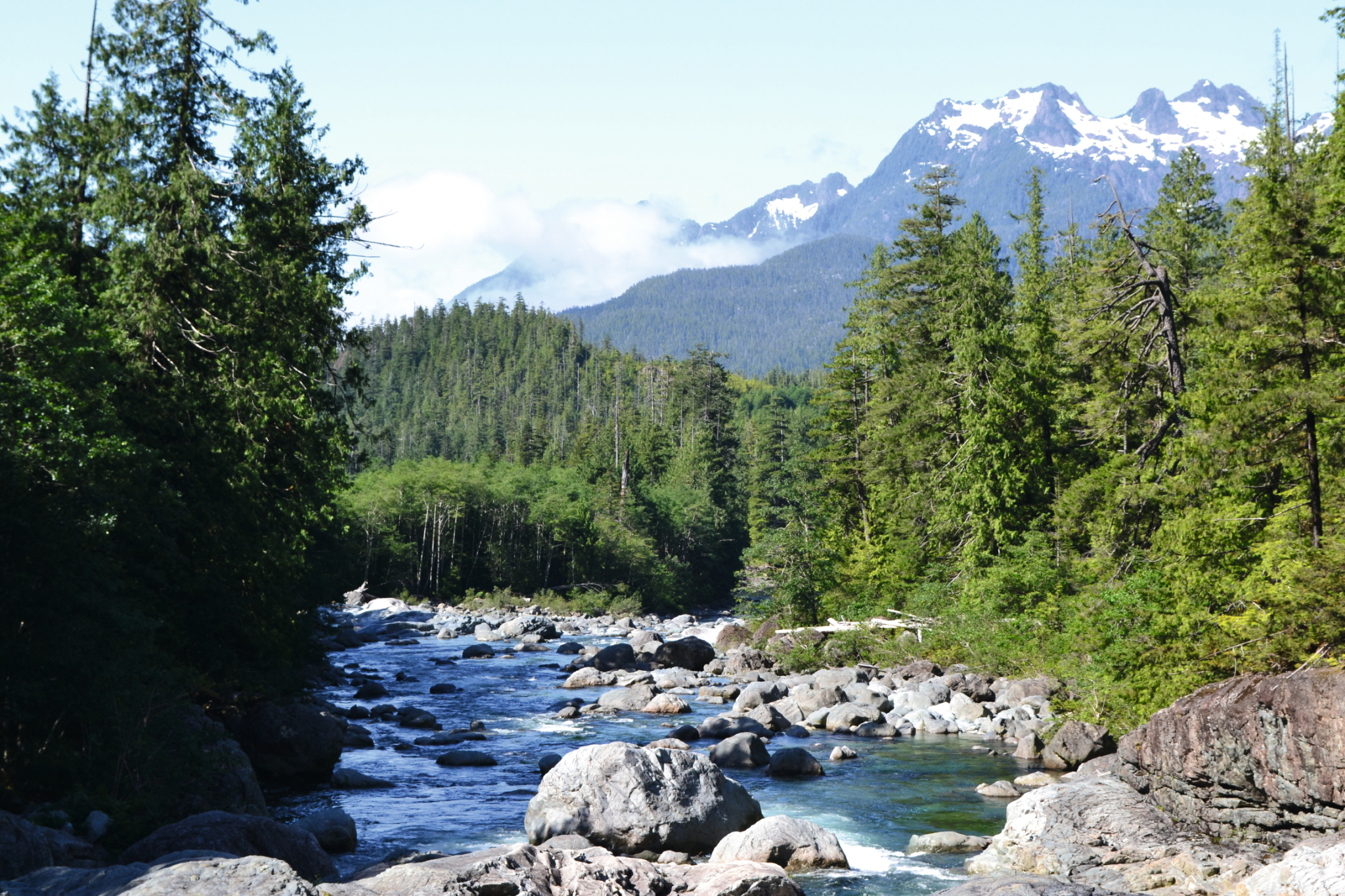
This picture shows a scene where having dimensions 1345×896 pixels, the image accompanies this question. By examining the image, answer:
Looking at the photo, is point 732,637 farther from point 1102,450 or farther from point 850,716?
point 1102,450

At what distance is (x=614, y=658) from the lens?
3534 centimetres

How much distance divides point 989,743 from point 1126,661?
4.79 meters

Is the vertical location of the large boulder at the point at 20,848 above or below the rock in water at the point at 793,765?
above

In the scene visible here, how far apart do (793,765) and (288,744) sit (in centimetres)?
984

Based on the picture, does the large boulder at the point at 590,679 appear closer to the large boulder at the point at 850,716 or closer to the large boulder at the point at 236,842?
the large boulder at the point at 850,716

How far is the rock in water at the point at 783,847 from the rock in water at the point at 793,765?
18.0 feet

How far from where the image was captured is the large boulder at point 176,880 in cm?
741

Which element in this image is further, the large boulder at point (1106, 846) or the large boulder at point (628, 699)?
the large boulder at point (628, 699)

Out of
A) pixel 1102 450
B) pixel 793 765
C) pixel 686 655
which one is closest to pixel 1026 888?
pixel 793 765


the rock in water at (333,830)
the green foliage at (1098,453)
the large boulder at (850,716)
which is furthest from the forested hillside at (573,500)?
the rock in water at (333,830)

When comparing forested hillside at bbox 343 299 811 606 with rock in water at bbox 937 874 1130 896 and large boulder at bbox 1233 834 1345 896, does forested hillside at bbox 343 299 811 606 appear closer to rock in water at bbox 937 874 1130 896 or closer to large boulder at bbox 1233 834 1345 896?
rock in water at bbox 937 874 1130 896

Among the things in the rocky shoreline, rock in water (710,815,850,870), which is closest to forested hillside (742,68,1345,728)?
the rocky shoreline

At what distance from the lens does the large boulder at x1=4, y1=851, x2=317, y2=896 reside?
7410 millimetres

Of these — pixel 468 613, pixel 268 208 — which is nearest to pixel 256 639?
pixel 268 208
